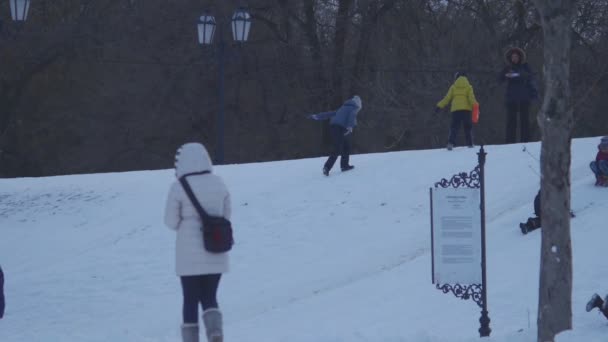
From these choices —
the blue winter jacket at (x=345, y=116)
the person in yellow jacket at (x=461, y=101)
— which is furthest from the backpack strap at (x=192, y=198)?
the person in yellow jacket at (x=461, y=101)

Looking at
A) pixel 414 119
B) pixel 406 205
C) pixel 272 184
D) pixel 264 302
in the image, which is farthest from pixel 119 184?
pixel 414 119

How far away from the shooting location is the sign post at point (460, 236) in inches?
319

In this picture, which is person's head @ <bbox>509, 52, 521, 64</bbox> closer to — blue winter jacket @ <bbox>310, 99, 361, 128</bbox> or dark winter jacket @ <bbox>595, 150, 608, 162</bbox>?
blue winter jacket @ <bbox>310, 99, 361, 128</bbox>

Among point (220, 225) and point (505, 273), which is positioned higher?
point (220, 225)

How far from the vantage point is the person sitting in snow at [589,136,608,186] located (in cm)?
1283

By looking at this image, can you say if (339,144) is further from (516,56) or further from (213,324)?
(213,324)

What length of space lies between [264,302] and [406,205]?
398 centimetres

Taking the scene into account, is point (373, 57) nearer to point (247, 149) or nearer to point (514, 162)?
point (247, 149)

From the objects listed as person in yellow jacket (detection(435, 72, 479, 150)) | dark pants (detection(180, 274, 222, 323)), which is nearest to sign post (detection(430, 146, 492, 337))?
dark pants (detection(180, 274, 222, 323))

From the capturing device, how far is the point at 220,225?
6723 millimetres

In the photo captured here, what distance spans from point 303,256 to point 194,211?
7.03 meters

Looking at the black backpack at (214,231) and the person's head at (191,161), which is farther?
the person's head at (191,161)

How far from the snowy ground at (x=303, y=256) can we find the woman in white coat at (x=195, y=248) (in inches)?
67.0

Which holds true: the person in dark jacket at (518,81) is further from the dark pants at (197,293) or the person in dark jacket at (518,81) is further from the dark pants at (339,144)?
the dark pants at (197,293)
